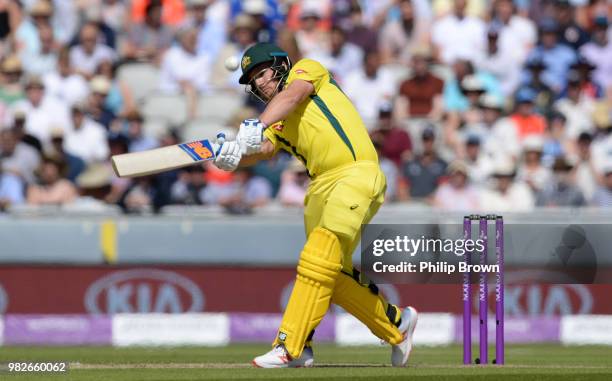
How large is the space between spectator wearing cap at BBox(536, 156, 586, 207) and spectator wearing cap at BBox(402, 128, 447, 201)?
939mm

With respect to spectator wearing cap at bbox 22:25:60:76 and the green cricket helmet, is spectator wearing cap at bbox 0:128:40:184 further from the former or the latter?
the green cricket helmet

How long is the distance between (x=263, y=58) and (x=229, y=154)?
76cm

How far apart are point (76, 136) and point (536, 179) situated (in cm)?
445

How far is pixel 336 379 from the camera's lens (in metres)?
6.54

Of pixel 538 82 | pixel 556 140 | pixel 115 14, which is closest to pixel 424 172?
pixel 556 140

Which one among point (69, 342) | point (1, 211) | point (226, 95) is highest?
point (226, 95)

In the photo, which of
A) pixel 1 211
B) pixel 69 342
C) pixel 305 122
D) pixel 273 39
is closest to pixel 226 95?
pixel 273 39

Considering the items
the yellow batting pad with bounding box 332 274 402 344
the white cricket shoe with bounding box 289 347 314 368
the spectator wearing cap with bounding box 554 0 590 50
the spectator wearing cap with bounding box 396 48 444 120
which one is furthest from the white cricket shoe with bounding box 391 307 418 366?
the spectator wearing cap with bounding box 554 0 590 50

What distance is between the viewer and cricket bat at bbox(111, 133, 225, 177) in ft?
22.3

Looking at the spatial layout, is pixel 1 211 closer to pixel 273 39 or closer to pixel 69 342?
pixel 69 342

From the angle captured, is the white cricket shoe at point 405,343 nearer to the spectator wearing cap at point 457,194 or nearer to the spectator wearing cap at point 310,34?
the spectator wearing cap at point 457,194

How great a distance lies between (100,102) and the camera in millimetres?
14008

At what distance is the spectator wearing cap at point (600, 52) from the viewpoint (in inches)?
572

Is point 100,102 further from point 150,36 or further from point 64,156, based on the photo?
point 150,36
